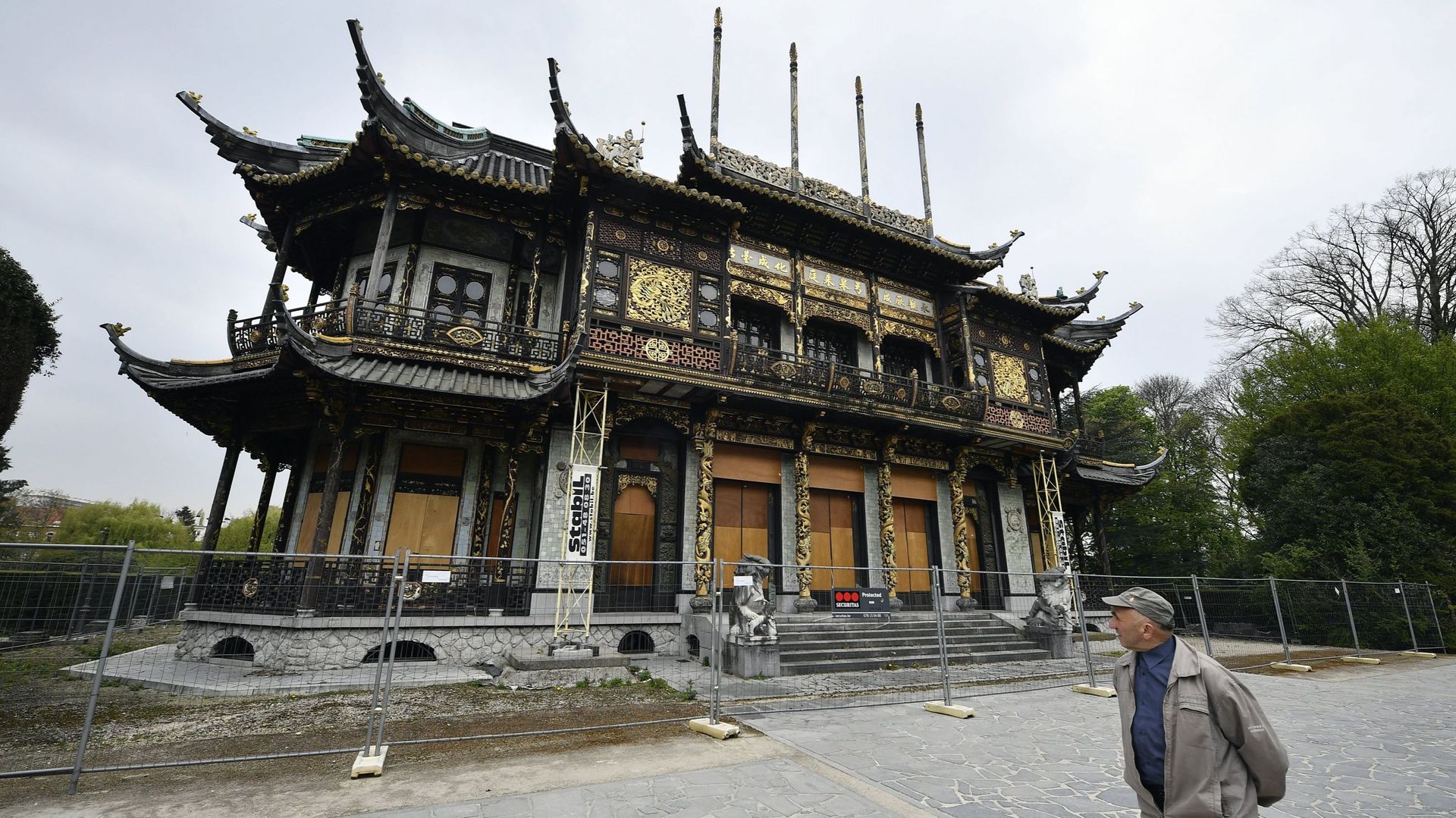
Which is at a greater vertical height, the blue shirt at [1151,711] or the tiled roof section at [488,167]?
the tiled roof section at [488,167]

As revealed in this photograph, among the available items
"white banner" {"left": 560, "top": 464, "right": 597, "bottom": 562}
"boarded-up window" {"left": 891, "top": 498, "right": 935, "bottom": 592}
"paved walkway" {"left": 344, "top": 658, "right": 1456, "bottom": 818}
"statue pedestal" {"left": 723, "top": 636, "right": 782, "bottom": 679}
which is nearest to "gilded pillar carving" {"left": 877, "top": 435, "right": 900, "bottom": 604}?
"boarded-up window" {"left": 891, "top": 498, "right": 935, "bottom": 592}

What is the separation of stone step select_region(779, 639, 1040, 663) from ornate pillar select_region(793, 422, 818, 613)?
1.94 meters

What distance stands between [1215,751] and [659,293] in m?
11.9

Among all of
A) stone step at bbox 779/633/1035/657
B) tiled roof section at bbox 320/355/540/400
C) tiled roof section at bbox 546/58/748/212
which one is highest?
tiled roof section at bbox 546/58/748/212

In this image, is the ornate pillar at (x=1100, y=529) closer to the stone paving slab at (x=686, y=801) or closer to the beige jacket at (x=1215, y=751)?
the stone paving slab at (x=686, y=801)

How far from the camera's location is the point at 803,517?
1371cm

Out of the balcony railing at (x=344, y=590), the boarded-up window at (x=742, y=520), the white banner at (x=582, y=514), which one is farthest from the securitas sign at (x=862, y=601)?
the balcony railing at (x=344, y=590)

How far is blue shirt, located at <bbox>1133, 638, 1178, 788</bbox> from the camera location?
2549 millimetres

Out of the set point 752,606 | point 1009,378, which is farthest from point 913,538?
point 752,606

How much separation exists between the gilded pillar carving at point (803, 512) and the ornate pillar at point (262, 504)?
36.9 feet

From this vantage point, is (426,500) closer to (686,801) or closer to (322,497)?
(322,497)

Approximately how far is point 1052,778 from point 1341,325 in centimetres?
2558

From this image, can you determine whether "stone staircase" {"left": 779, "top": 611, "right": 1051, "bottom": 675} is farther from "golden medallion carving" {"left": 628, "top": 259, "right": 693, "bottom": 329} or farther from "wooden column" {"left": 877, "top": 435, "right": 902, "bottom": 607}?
"golden medallion carving" {"left": 628, "top": 259, "right": 693, "bottom": 329}

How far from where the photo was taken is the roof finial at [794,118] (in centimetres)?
1558
